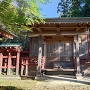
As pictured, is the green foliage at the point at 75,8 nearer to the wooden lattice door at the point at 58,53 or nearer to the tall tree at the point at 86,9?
the tall tree at the point at 86,9

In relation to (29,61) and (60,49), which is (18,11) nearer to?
(29,61)

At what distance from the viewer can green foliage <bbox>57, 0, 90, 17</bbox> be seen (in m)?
25.2

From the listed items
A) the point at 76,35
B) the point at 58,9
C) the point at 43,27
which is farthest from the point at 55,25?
→ the point at 58,9

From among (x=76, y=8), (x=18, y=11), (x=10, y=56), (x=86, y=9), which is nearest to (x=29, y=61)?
(x=10, y=56)

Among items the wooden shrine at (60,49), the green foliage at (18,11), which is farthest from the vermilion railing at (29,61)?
the green foliage at (18,11)

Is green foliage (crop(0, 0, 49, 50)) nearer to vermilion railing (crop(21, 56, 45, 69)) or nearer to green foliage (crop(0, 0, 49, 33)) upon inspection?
green foliage (crop(0, 0, 49, 33))

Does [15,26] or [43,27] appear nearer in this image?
[15,26]

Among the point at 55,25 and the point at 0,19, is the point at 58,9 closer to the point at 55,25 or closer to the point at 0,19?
the point at 55,25

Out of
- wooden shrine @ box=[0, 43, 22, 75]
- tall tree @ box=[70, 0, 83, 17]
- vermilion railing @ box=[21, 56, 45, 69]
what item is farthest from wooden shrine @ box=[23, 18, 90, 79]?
tall tree @ box=[70, 0, 83, 17]

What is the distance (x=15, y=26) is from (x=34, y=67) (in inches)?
339

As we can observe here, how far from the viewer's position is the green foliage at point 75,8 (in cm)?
2522

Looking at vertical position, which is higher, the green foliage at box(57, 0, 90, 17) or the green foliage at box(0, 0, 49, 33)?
the green foliage at box(57, 0, 90, 17)

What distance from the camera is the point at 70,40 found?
18.6 meters

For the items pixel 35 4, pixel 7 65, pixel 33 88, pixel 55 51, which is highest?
pixel 35 4
